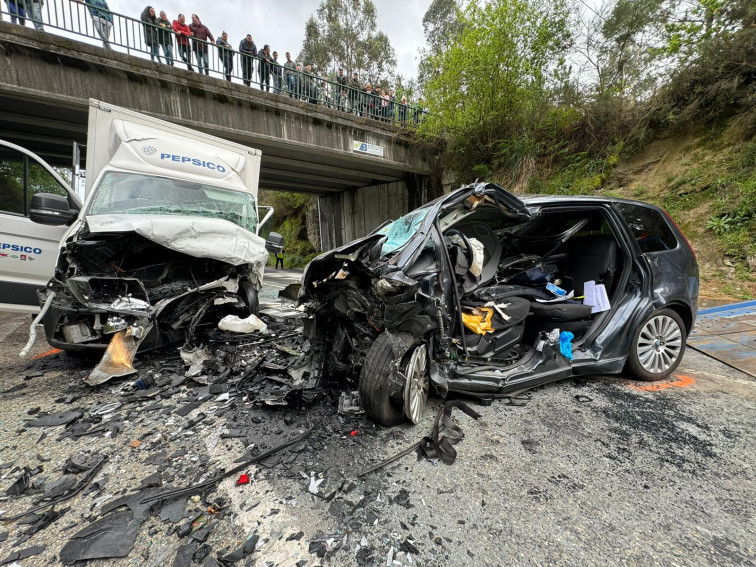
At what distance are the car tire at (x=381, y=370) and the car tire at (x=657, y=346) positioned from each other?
2240 mm

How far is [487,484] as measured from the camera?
5.71 feet

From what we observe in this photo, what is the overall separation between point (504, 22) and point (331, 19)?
21384mm

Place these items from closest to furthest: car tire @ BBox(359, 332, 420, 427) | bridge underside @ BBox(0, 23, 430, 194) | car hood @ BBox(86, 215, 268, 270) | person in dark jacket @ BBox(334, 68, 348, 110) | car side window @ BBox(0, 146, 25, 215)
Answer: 1. car tire @ BBox(359, 332, 420, 427)
2. car hood @ BBox(86, 215, 268, 270)
3. car side window @ BBox(0, 146, 25, 215)
4. bridge underside @ BBox(0, 23, 430, 194)
5. person in dark jacket @ BBox(334, 68, 348, 110)

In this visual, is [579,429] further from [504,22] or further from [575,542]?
[504,22]

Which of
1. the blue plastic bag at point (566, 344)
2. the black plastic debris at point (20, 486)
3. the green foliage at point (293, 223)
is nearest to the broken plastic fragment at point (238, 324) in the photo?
the black plastic debris at point (20, 486)

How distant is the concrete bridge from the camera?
6.00 metres

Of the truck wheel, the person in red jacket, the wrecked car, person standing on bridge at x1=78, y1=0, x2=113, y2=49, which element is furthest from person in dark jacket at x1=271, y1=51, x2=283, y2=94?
the truck wheel

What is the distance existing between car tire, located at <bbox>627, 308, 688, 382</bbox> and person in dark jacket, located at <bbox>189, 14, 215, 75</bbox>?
1030cm

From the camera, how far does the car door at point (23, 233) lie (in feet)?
11.6

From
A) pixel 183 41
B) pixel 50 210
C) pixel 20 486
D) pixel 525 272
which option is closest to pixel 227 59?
pixel 183 41

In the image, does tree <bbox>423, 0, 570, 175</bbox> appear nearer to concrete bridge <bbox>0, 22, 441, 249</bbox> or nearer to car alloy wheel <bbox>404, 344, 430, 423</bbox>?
concrete bridge <bbox>0, 22, 441, 249</bbox>

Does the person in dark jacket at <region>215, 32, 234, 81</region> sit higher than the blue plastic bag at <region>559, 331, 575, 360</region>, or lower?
higher

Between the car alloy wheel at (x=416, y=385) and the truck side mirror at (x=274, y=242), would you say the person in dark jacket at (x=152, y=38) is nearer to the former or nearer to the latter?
the truck side mirror at (x=274, y=242)

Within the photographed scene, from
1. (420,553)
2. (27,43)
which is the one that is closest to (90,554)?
(420,553)
